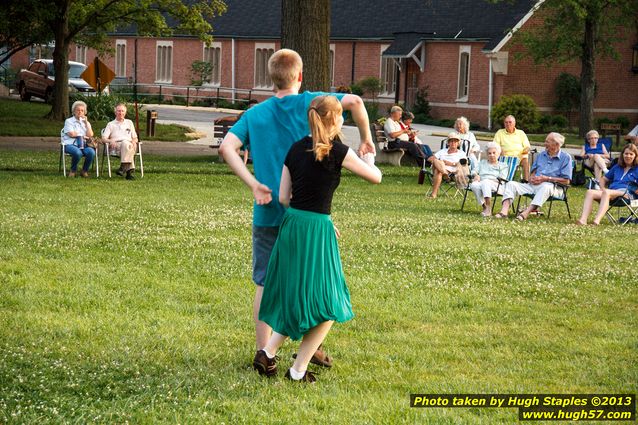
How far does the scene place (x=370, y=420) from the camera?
6078mm

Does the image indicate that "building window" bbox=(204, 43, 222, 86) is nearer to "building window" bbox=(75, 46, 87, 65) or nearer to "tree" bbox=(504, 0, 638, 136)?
"building window" bbox=(75, 46, 87, 65)

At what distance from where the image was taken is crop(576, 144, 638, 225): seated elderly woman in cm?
1642

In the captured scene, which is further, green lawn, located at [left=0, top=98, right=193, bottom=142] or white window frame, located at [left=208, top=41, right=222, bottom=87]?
white window frame, located at [left=208, top=41, right=222, bottom=87]

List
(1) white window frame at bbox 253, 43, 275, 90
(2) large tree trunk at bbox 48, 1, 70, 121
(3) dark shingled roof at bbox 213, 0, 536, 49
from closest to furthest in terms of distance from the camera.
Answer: (2) large tree trunk at bbox 48, 1, 70, 121 < (3) dark shingled roof at bbox 213, 0, 536, 49 < (1) white window frame at bbox 253, 43, 275, 90

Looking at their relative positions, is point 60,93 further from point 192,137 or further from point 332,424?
point 332,424

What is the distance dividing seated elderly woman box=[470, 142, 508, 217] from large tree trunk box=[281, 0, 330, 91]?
15.4 ft

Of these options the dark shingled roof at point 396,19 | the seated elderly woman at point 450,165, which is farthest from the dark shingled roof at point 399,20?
the seated elderly woman at point 450,165

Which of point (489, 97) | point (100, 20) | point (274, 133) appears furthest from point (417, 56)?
point (274, 133)

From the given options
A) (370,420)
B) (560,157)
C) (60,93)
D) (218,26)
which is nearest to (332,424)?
(370,420)

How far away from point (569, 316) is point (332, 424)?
3795 millimetres

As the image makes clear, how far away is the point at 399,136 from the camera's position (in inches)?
981

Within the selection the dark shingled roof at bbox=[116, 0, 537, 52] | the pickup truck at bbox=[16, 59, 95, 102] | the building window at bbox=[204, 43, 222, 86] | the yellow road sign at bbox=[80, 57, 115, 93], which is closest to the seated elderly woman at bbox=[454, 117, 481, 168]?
the yellow road sign at bbox=[80, 57, 115, 93]

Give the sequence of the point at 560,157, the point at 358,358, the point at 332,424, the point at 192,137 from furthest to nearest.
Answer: the point at 192,137
the point at 560,157
the point at 358,358
the point at 332,424

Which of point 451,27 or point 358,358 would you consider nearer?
point 358,358
